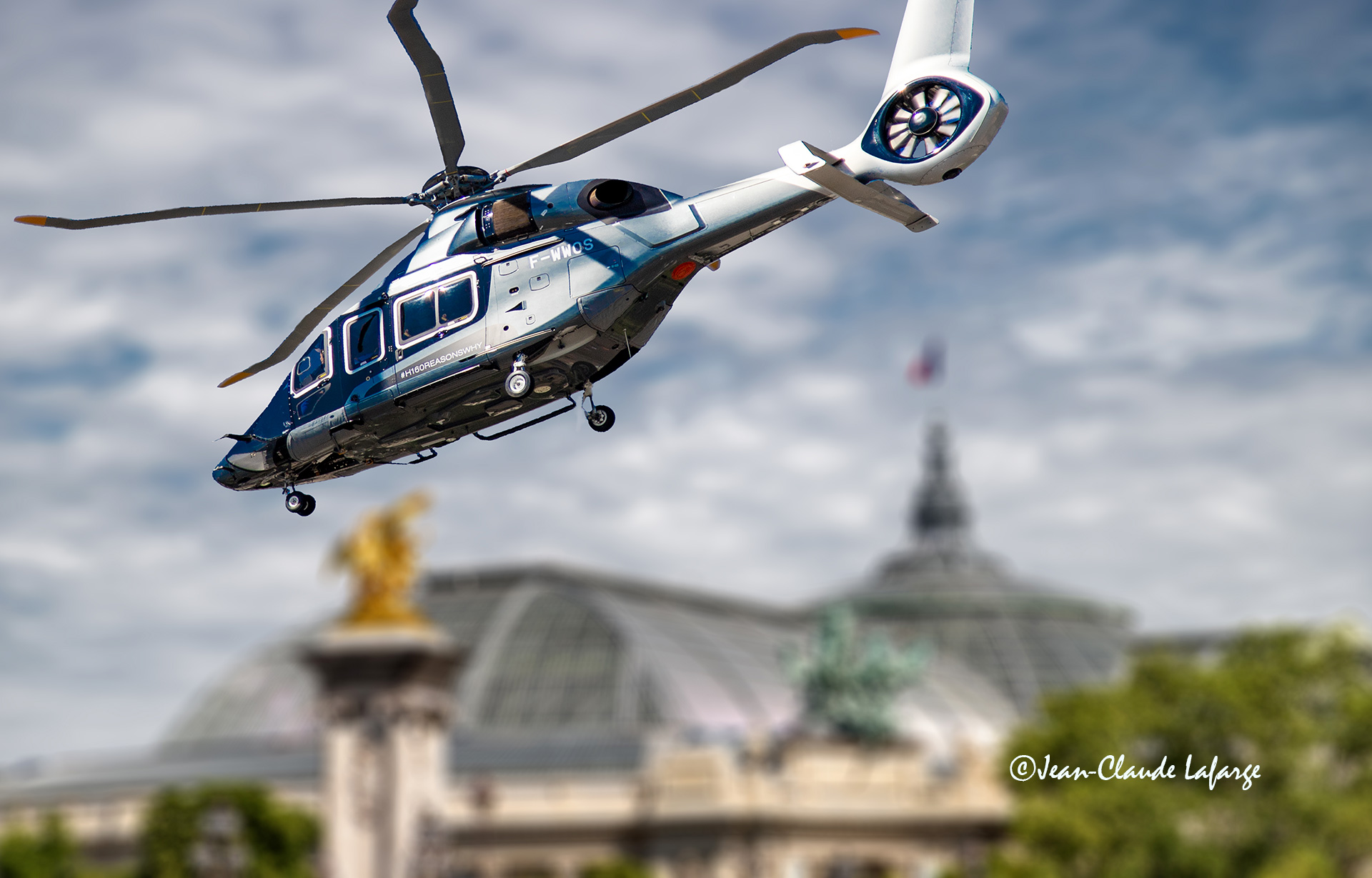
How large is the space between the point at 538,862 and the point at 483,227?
12167cm

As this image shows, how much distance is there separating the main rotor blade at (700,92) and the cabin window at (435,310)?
206 centimetres

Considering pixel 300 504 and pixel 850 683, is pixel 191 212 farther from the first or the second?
pixel 850 683

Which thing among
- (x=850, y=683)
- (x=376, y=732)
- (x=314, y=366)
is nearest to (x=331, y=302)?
(x=314, y=366)

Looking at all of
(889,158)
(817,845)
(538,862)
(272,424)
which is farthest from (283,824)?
(889,158)

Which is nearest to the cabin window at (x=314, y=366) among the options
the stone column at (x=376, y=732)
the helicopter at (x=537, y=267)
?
the helicopter at (x=537, y=267)

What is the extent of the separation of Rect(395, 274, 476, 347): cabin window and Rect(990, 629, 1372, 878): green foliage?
3473 inches

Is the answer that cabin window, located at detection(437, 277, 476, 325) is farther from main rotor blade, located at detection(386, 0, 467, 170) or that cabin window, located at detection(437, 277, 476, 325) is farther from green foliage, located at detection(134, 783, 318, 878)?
green foliage, located at detection(134, 783, 318, 878)

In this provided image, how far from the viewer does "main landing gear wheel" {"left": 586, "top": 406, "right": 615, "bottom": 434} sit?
23.2 meters

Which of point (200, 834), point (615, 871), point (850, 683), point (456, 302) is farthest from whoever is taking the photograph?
point (850, 683)

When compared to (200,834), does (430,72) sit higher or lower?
higher

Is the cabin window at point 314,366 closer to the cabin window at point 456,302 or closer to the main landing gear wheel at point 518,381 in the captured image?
the cabin window at point 456,302

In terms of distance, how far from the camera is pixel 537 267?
25.1m

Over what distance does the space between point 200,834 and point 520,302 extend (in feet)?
314

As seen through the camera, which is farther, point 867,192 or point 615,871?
point 615,871
